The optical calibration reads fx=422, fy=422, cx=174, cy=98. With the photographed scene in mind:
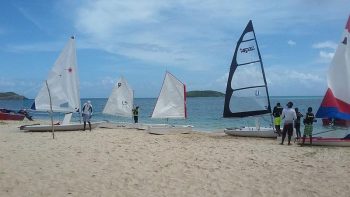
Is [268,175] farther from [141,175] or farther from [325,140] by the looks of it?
[325,140]

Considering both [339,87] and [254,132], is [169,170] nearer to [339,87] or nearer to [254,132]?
[339,87]

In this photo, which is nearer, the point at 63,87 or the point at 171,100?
the point at 63,87

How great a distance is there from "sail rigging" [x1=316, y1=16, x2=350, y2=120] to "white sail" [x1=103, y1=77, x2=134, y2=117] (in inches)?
502

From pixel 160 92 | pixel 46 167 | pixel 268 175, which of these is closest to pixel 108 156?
pixel 46 167

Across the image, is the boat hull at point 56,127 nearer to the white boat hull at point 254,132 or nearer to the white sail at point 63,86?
the white sail at point 63,86

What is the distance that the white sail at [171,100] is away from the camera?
20750 mm

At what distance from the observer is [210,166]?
34.5 ft

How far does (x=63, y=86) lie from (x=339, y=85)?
500 inches

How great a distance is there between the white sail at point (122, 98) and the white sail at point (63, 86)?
419 cm

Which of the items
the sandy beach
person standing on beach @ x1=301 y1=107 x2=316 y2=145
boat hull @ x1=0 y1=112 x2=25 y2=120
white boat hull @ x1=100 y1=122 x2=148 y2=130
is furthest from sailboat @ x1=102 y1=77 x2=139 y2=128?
person standing on beach @ x1=301 y1=107 x2=316 y2=145

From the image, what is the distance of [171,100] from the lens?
20.8m

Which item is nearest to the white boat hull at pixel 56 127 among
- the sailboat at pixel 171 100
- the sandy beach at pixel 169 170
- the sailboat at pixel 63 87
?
the sailboat at pixel 63 87

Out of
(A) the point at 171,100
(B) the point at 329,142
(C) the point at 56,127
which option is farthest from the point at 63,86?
(B) the point at 329,142

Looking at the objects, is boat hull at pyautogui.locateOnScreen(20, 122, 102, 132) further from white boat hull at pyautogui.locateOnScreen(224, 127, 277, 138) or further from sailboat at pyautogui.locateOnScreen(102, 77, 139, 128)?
white boat hull at pyautogui.locateOnScreen(224, 127, 277, 138)
